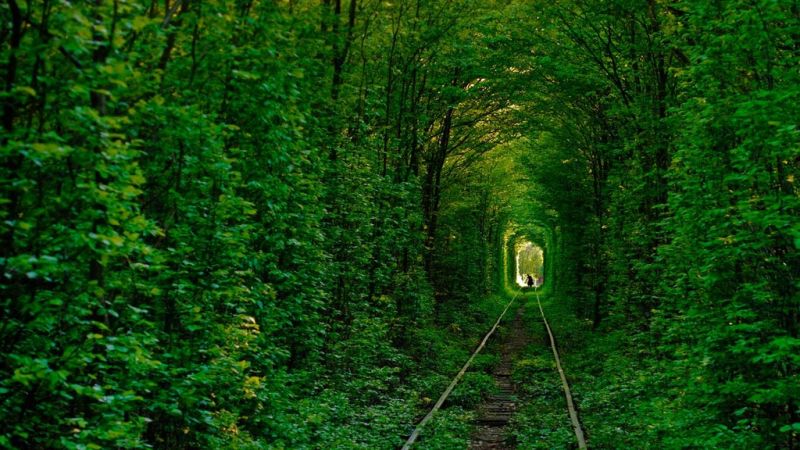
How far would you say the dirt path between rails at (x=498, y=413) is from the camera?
30.7 feet

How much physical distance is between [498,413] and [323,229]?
205 inches

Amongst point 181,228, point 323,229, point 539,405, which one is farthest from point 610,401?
point 181,228

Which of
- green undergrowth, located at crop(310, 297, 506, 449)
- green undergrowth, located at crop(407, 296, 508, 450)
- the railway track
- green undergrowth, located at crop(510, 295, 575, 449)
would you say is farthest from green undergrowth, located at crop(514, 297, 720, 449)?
green undergrowth, located at crop(310, 297, 506, 449)

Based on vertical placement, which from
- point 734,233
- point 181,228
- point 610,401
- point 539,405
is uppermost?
point 734,233

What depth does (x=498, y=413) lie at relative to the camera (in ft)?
37.2

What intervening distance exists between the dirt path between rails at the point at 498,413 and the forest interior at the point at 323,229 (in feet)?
0.21

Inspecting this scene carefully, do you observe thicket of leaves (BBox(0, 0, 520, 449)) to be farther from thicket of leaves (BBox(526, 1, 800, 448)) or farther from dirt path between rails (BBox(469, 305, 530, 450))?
thicket of leaves (BBox(526, 1, 800, 448))

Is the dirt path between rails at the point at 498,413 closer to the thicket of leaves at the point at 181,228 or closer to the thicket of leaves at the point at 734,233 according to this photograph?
the thicket of leaves at the point at 181,228

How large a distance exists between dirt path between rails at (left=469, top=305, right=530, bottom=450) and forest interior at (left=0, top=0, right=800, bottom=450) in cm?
6

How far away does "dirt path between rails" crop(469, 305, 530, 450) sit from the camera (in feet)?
30.7

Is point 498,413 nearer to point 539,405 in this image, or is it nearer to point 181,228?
point 539,405

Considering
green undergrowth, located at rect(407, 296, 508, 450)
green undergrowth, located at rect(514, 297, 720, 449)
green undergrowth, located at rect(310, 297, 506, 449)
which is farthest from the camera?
green undergrowth, located at rect(407, 296, 508, 450)

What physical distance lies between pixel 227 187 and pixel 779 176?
19.3 feet

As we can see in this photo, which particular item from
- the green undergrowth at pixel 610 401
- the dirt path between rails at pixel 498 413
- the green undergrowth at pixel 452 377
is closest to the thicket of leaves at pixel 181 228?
the green undergrowth at pixel 452 377
